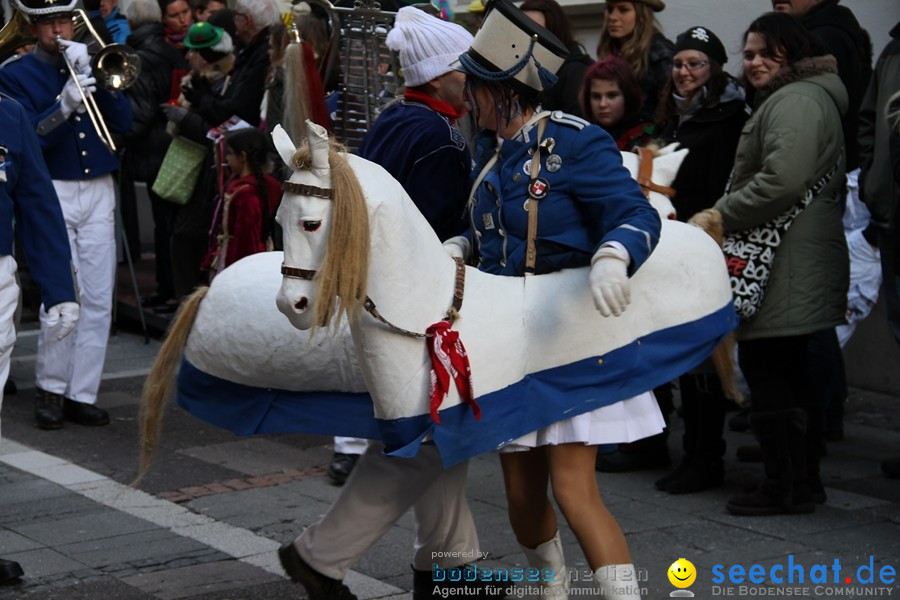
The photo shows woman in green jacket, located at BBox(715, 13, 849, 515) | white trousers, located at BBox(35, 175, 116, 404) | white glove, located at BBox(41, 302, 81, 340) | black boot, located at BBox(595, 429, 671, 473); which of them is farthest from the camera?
white trousers, located at BBox(35, 175, 116, 404)

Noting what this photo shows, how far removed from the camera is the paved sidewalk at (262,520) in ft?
17.3

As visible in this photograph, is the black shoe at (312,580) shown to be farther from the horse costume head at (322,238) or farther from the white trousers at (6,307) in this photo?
the white trousers at (6,307)

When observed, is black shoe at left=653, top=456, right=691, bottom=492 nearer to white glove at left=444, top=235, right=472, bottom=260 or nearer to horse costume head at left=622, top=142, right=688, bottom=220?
horse costume head at left=622, top=142, right=688, bottom=220

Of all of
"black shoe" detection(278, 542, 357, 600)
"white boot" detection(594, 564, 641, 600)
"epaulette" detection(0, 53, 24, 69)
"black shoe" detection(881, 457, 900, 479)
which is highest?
"epaulette" detection(0, 53, 24, 69)

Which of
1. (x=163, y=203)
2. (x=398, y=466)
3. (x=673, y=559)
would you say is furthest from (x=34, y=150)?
(x=163, y=203)

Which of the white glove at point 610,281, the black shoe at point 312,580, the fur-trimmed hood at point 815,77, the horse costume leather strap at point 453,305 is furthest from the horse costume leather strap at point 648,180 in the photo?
the black shoe at point 312,580

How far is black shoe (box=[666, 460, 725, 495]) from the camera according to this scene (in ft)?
21.0

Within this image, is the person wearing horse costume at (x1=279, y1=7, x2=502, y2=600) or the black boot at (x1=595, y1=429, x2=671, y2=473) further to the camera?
the black boot at (x1=595, y1=429, x2=671, y2=473)

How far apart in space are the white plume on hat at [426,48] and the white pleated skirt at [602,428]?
1536 millimetres

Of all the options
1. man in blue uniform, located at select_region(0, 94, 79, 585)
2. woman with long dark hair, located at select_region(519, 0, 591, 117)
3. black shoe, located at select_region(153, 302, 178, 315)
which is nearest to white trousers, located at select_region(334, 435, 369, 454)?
man in blue uniform, located at select_region(0, 94, 79, 585)

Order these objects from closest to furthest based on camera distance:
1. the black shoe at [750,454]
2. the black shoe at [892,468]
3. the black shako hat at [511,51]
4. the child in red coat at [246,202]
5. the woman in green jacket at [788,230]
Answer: the black shako hat at [511,51], the woman in green jacket at [788,230], the black shoe at [892,468], the black shoe at [750,454], the child in red coat at [246,202]

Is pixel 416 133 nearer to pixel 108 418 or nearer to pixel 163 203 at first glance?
pixel 108 418

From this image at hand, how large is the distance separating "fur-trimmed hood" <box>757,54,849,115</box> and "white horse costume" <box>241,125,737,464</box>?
1.99 meters

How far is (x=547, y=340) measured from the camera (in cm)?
413
